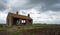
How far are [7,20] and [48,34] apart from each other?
33.6 m

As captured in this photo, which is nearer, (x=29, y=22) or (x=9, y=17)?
(x=9, y=17)

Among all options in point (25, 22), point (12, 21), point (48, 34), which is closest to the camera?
point (48, 34)

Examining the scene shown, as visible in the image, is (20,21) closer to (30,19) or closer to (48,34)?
(30,19)

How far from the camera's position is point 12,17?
4919 cm

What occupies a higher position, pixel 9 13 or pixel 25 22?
pixel 9 13

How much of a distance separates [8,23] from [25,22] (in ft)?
26.4

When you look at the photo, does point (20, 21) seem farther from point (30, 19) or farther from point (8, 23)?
point (30, 19)

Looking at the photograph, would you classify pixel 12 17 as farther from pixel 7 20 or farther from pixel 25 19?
pixel 25 19

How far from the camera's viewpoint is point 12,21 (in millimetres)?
49000

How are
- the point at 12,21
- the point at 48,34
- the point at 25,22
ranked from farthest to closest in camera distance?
the point at 25,22 → the point at 12,21 → the point at 48,34

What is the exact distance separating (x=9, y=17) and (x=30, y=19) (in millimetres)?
11688

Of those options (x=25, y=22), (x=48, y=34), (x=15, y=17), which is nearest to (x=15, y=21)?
(x=15, y=17)

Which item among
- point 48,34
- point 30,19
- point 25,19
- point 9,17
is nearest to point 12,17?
point 9,17

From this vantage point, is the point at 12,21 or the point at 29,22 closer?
the point at 12,21
